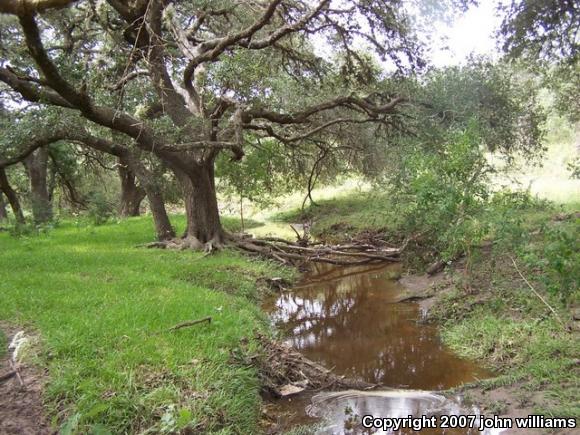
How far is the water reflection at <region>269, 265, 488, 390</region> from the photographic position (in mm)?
6284

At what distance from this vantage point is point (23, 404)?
4328 millimetres

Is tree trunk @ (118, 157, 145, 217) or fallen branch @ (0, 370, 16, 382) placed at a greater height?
tree trunk @ (118, 157, 145, 217)

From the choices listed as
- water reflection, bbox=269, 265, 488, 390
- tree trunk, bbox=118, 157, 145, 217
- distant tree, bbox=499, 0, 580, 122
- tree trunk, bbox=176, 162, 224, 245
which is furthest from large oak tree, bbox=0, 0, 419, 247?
tree trunk, bbox=118, 157, 145, 217

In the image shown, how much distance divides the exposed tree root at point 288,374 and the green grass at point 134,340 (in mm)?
227

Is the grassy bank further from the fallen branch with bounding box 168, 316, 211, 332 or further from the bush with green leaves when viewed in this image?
the fallen branch with bounding box 168, 316, 211, 332

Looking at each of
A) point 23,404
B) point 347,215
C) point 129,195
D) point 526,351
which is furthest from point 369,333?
point 129,195

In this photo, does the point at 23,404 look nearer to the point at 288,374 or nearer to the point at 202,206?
the point at 288,374

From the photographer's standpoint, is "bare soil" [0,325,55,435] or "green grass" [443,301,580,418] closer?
"bare soil" [0,325,55,435]

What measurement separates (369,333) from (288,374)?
2.52 meters

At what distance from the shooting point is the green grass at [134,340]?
4328 millimetres

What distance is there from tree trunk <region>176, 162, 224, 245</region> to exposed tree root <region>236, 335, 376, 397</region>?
21.0 feet

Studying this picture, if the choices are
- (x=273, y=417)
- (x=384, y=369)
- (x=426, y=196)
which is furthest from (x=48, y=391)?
(x=426, y=196)

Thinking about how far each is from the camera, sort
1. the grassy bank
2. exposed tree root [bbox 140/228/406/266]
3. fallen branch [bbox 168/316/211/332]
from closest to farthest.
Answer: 1. the grassy bank
2. fallen branch [bbox 168/316/211/332]
3. exposed tree root [bbox 140/228/406/266]

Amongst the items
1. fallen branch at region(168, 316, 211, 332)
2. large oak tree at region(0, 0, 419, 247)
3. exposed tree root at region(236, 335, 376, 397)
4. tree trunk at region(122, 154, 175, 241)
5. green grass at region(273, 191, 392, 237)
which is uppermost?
large oak tree at region(0, 0, 419, 247)
